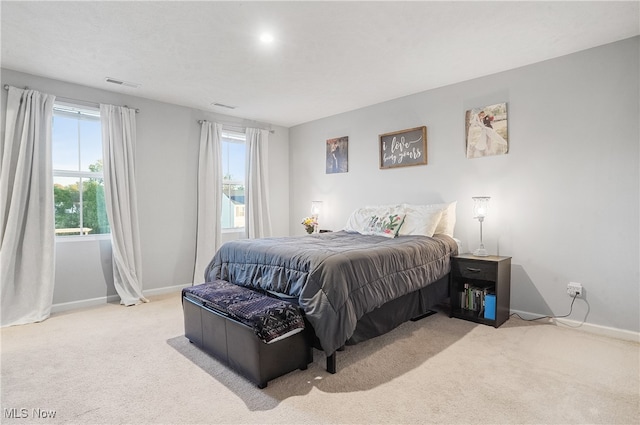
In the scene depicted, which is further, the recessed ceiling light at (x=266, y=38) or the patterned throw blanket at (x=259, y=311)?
the recessed ceiling light at (x=266, y=38)

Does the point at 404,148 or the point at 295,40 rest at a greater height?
the point at 295,40

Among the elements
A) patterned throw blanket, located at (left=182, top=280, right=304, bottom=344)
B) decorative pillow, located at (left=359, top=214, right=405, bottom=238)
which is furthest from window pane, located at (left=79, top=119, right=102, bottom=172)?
decorative pillow, located at (left=359, top=214, right=405, bottom=238)

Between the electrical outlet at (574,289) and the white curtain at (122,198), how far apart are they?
443 centimetres

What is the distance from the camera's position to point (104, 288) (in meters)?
3.93

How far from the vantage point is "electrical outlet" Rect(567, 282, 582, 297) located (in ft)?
9.85

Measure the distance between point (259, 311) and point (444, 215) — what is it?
2.36 metres

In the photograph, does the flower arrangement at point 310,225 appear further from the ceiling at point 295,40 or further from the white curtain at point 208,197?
the ceiling at point 295,40

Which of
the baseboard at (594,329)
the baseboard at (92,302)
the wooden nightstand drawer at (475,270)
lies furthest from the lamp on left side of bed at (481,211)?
the baseboard at (92,302)

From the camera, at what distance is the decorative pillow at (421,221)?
→ 138 inches

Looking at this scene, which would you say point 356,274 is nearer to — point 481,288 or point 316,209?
point 481,288

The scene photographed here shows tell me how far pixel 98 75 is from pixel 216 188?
1.89m

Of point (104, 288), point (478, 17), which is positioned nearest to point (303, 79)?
point (478, 17)

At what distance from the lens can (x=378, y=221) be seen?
3832 mm

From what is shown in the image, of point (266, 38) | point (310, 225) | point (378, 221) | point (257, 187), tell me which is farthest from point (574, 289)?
point (257, 187)
